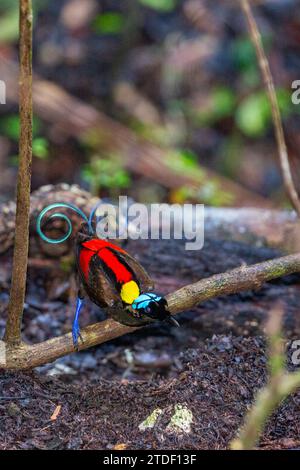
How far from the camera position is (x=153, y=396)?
8.29 ft

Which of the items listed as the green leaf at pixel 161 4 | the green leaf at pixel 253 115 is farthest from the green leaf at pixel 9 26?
the green leaf at pixel 253 115

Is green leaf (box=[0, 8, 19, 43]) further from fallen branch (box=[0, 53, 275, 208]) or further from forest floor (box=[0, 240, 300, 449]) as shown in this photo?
forest floor (box=[0, 240, 300, 449])

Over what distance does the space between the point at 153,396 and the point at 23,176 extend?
0.90 metres

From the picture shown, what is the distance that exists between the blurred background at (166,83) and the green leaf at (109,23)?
13 millimetres

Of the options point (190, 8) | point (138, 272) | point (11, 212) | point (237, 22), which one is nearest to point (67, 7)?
point (190, 8)

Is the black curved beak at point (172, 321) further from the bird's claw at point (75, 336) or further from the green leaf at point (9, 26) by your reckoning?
the green leaf at point (9, 26)

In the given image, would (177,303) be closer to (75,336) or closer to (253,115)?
(75,336)

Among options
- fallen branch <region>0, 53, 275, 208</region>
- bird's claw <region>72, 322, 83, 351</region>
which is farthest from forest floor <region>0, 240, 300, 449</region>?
fallen branch <region>0, 53, 275, 208</region>

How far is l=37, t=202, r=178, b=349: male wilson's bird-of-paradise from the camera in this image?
2.40 meters

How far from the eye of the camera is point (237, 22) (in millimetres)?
6512

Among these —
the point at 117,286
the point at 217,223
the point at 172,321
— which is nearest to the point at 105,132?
the point at 217,223

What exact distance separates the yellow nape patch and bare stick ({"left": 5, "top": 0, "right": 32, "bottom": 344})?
0.35 m

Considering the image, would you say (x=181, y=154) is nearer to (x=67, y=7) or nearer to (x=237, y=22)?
(x=237, y=22)

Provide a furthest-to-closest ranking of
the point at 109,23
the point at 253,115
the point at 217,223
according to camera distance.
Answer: the point at 109,23
the point at 253,115
the point at 217,223
